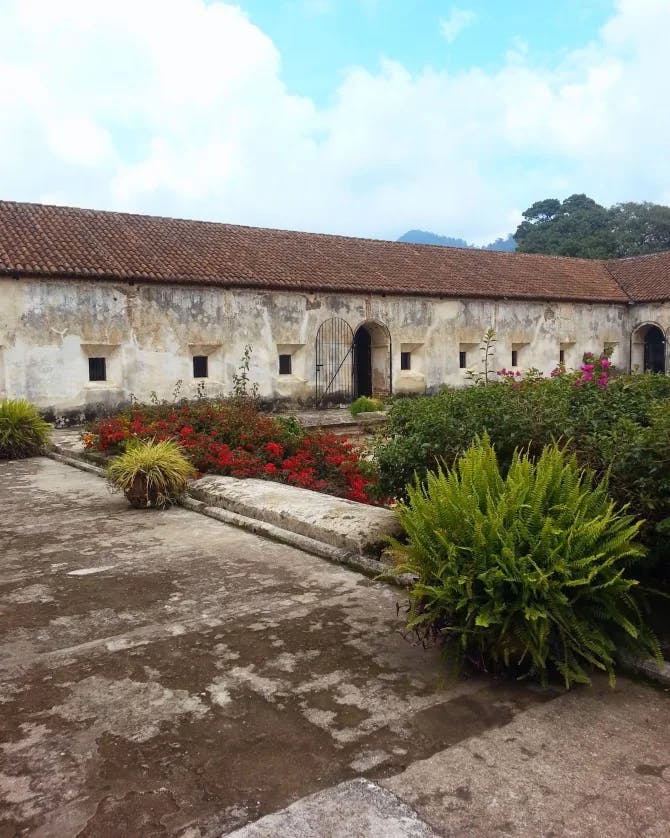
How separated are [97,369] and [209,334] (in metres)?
3.02

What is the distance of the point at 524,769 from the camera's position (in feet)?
9.23

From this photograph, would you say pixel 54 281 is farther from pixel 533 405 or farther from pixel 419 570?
pixel 419 570

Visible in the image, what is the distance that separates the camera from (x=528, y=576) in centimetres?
340

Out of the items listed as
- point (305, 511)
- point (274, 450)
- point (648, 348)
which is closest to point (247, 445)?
point (274, 450)

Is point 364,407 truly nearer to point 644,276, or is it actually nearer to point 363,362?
point 363,362

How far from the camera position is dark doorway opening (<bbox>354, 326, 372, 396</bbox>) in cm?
2372

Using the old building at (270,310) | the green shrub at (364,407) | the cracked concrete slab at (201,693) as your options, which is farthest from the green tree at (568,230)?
the cracked concrete slab at (201,693)

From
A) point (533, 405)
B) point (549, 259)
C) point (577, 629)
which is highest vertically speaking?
point (549, 259)

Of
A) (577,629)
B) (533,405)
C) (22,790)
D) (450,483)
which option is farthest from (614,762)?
(533,405)

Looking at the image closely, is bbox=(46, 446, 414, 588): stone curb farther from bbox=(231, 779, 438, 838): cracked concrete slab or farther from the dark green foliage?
bbox=(231, 779, 438, 838): cracked concrete slab

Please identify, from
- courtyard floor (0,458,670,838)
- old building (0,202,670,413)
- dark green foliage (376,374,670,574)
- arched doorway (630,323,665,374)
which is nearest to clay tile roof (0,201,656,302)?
old building (0,202,670,413)

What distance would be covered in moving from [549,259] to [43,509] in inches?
978

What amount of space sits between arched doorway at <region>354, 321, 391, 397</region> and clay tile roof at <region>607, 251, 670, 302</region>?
11.1 m

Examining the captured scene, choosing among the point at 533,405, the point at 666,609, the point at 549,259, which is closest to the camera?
the point at 666,609
